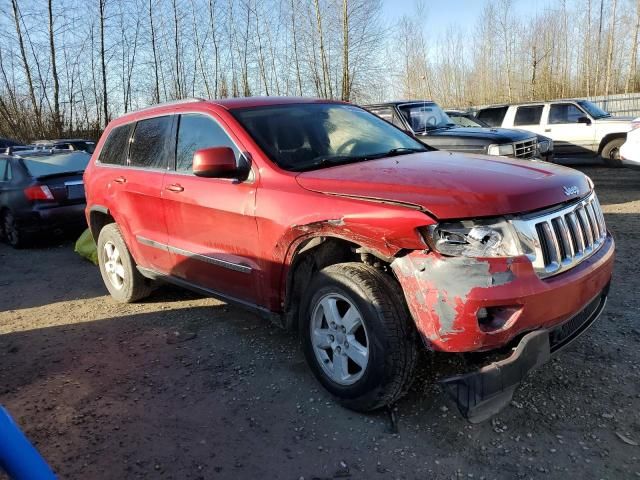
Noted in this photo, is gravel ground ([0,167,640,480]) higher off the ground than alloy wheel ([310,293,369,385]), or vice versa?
alloy wheel ([310,293,369,385])

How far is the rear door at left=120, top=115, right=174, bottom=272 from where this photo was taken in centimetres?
427

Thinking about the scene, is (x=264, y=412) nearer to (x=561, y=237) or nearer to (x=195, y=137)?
(x=561, y=237)

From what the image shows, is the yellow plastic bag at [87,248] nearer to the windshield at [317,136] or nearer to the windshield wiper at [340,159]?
the windshield at [317,136]

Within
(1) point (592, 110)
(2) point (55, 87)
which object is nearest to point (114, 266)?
(1) point (592, 110)

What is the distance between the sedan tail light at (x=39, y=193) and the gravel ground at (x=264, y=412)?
3749mm

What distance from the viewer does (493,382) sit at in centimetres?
237

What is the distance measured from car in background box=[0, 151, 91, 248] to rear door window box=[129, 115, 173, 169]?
3684 millimetres

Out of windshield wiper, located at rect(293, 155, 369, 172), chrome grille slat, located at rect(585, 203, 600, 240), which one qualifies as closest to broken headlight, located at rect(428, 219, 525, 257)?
chrome grille slat, located at rect(585, 203, 600, 240)

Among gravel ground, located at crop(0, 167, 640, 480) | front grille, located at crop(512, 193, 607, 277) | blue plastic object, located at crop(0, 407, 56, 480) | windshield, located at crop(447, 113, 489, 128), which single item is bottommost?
gravel ground, located at crop(0, 167, 640, 480)

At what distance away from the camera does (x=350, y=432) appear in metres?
2.81

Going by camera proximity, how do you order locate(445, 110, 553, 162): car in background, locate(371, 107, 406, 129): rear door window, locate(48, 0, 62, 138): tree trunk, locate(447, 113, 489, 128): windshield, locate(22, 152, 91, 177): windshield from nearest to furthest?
locate(22, 152, 91, 177): windshield → locate(371, 107, 406, 129): rear door window → locate(445, 110, 553, 162): car in background → locate(447, 113, 489, 128): windshield → locate(48, 0, 62, 138): tree trunk

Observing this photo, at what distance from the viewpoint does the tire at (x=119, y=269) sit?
16.2 feet

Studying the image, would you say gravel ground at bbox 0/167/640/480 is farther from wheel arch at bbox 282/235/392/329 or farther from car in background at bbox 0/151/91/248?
car in background at bbox 0/151/91/248

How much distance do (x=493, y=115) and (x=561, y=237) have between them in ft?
A: 38.6
